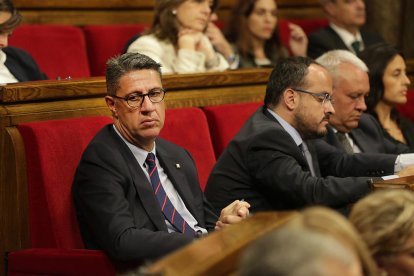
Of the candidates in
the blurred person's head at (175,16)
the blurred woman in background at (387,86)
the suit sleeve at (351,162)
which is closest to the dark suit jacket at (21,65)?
the blurred person's head at (175,16)

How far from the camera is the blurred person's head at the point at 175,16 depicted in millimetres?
2482

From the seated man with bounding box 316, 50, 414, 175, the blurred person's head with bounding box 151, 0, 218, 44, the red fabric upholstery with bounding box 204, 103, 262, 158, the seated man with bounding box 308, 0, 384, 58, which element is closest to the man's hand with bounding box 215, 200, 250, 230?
the red fabric upholstery with bounding box 204, 103, 262, 158

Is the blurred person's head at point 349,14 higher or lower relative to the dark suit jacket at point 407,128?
higher

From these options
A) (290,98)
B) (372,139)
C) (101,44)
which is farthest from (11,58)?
(372,139)

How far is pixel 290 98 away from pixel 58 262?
64 cm

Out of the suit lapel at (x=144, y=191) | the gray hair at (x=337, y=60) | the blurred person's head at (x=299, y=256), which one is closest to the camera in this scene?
the blurred person's head at (x=299, y=256)

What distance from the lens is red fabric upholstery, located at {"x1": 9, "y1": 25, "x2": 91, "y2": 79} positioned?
8.07ft

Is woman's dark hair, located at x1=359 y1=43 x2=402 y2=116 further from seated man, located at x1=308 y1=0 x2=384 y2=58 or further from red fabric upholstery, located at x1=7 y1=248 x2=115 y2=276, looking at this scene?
red fabric upholstery, located at x1=7 y1=248 x2=115 y2=276

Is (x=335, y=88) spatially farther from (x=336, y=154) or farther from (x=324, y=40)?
(x=324, y=40)

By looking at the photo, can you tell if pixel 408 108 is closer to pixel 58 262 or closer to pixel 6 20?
pixel 6 20

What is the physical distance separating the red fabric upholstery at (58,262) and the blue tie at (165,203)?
201 millimetres

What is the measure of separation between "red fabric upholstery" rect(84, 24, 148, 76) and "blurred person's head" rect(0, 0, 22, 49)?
0.61 metres

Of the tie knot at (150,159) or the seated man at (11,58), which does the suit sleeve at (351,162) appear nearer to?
the tie knot at (150,159)

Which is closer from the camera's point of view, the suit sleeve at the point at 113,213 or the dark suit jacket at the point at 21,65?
the suit sleeve at the point at 113,213
